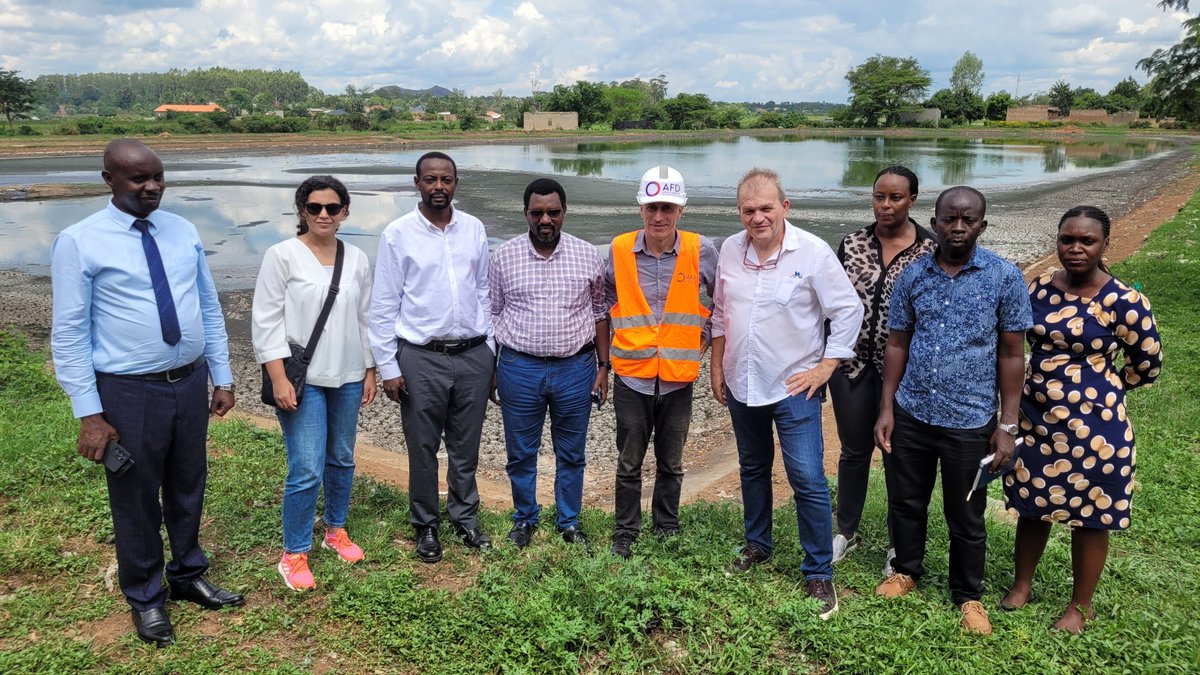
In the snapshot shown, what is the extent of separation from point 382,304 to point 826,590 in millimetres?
2692

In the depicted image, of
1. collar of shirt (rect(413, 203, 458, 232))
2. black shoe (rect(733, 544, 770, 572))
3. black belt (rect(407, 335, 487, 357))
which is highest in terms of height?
collar of shirt (rect(413, 203, 458, 232))

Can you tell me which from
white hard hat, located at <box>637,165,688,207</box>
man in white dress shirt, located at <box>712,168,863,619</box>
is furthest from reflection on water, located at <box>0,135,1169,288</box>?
man in white dress shirt, located at <box>712,168,863,619</box>

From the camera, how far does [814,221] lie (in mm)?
22859

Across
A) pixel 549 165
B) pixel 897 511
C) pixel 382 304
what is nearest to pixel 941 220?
pixel 897 511

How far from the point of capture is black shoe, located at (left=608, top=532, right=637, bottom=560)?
430cm

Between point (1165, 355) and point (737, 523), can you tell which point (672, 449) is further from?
point (1165, 355)

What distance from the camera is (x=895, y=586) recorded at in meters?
3.88

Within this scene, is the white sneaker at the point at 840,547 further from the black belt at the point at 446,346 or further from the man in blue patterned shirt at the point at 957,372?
the black belt at the point at 446,346

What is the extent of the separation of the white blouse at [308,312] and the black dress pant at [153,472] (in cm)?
39

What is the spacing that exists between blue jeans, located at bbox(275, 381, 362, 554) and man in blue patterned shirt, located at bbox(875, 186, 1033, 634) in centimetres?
272

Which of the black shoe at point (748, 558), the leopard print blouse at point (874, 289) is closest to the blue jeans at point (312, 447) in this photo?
the black shoe at point (748, 558)

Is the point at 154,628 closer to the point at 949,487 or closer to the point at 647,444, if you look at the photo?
the point at 647,444

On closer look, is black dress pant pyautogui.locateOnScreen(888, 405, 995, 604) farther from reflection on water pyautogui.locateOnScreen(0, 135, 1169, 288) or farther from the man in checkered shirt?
reflection on water pyautogui.locateOnScreen(0, 135, 1169, 288)

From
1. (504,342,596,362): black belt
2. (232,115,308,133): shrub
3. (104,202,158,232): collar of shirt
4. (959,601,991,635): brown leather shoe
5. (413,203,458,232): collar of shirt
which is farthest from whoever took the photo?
(232,115,308,133): shrub
